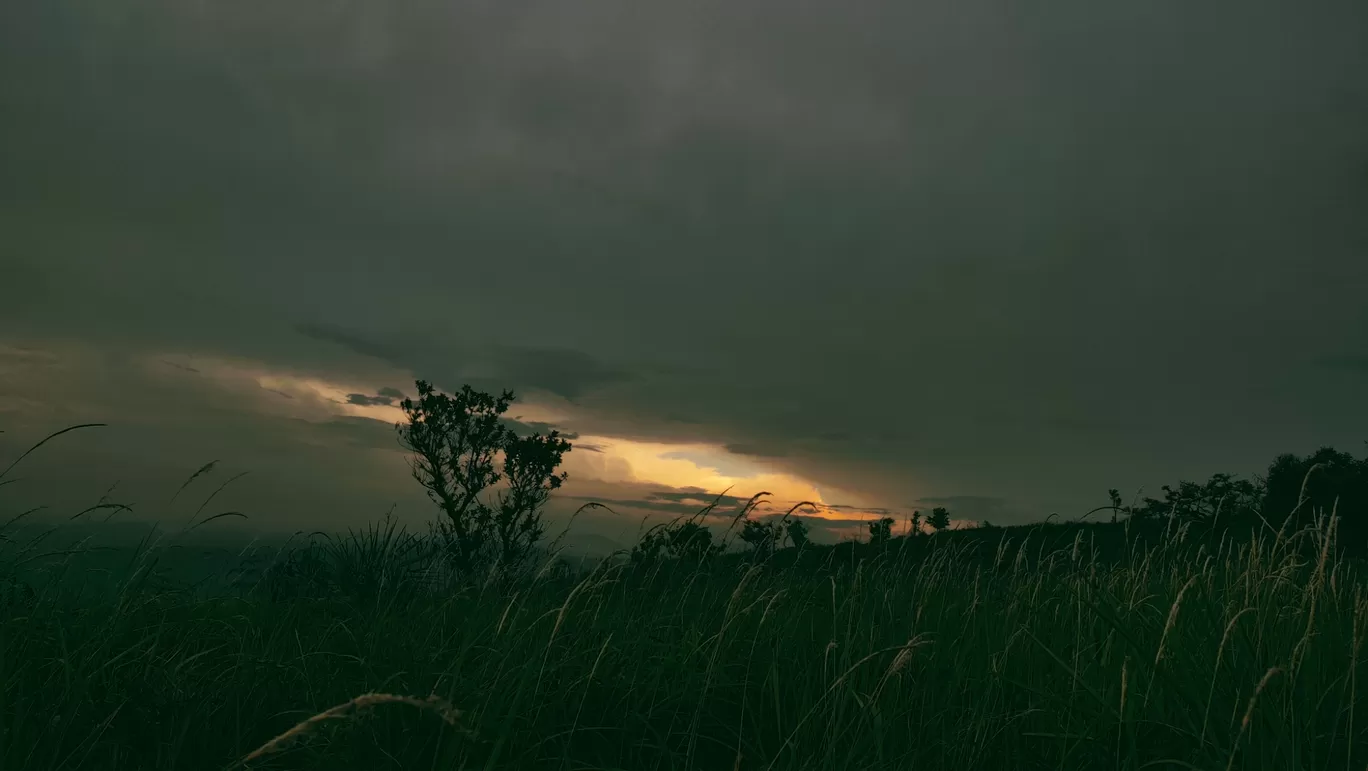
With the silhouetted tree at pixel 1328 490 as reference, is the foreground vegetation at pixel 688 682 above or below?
below

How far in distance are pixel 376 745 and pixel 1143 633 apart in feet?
13.4

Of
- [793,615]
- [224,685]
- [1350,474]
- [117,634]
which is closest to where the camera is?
[224,685]

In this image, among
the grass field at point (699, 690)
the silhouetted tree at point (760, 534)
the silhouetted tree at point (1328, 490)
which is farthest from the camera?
the silhouetted tree at point (1328, 490)

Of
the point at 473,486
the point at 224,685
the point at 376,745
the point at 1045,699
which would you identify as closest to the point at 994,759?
the point at 1045,699

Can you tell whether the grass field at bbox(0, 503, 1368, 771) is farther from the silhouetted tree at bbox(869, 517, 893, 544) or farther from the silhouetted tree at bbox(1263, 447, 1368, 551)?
the silhouetted tree at bbox(1263, 447, 1368, 551)

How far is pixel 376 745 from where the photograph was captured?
9.57ft

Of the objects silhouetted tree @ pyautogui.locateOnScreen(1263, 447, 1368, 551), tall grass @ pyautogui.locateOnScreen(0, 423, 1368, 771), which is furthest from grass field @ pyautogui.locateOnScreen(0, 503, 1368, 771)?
silhouetted tree @ pyautogui.locateOnScreen(1263, 447, 1368, 551)

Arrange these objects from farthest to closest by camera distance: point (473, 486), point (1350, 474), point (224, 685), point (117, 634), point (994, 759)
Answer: point (473, 486), point (1350, 474), point (117, 634), point (224, 685), point (994, 759)

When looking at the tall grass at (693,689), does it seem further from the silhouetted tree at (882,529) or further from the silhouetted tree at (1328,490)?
the silhouetted tree at (1328,490)

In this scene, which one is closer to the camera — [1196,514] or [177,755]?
[177,755]

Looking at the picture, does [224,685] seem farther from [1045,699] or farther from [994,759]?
[1045,699]

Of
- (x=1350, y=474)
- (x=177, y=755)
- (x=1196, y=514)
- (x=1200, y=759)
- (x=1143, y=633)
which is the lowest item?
(x=177, y=755)

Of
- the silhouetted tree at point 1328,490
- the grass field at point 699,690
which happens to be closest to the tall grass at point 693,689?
the grass field at point 699,690

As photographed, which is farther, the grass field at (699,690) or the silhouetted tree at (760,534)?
the silhouetted tree at (760,534)
